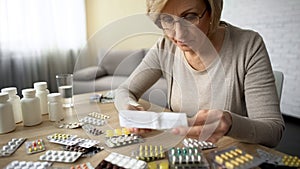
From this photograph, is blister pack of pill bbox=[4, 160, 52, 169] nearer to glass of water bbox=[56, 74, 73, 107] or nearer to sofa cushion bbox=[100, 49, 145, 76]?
glass of water bbox=[56, 74, 73, 107]

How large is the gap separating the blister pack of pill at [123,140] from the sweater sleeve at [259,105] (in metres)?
0.25

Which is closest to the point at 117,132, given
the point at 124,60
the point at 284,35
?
the point at 124,60

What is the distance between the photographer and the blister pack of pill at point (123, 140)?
2.15 ft

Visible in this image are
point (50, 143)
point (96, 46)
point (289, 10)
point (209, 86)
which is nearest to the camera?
point (50, 143)

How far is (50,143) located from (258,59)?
638 millimetres

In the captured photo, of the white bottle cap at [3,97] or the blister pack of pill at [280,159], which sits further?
the white bottle cap at [3,97]

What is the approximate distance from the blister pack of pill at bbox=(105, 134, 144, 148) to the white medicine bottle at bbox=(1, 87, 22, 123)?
1.15 feet

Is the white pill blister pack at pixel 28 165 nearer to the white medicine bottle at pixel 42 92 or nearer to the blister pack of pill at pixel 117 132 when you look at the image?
the blister pack of pill at pixel 117 132

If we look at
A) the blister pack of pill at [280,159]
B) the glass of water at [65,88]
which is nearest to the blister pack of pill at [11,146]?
the glass of water at [65,88]

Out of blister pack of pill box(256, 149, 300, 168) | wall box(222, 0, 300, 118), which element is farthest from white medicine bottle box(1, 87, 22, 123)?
wall box(222, 0, 300, 118)

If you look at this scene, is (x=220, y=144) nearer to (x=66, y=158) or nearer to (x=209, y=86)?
(x=209, y=86)

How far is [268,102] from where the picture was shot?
68cm

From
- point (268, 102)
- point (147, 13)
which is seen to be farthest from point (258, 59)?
point (147, 13)

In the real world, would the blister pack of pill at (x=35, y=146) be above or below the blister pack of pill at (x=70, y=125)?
above
